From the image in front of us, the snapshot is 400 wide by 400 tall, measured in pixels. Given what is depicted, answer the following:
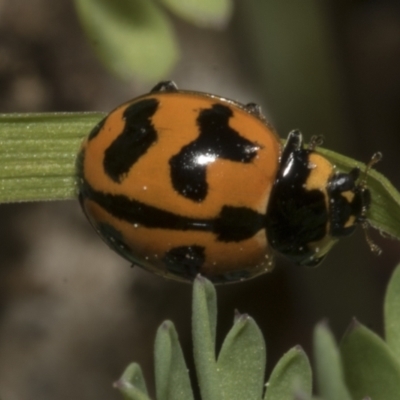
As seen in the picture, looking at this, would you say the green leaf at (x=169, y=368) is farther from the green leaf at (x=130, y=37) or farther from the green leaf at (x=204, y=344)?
the green leaf at (x=130, y=37)

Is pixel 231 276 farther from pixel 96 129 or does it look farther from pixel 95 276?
pixel 95 276

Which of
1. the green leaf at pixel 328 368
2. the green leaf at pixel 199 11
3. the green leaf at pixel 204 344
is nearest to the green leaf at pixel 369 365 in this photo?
the green leaf at pixel 328 368

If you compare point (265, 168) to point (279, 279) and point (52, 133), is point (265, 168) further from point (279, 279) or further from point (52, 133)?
point (279, 279)

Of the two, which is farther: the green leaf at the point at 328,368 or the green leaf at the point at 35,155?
the green leaf at the point at 35,155

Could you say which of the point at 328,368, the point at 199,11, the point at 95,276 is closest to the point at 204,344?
the point at 328,368

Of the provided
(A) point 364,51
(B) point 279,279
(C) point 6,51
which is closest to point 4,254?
(C) point 6,51

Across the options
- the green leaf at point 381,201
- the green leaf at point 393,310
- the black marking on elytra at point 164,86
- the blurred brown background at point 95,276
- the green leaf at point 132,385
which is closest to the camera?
the green leaf at point 132,385

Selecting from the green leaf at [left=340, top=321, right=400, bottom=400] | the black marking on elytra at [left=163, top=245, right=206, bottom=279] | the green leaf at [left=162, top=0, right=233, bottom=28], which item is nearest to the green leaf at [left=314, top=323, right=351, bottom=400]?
the green leaf at [left=340, top=321, right=400, bottom=400]
